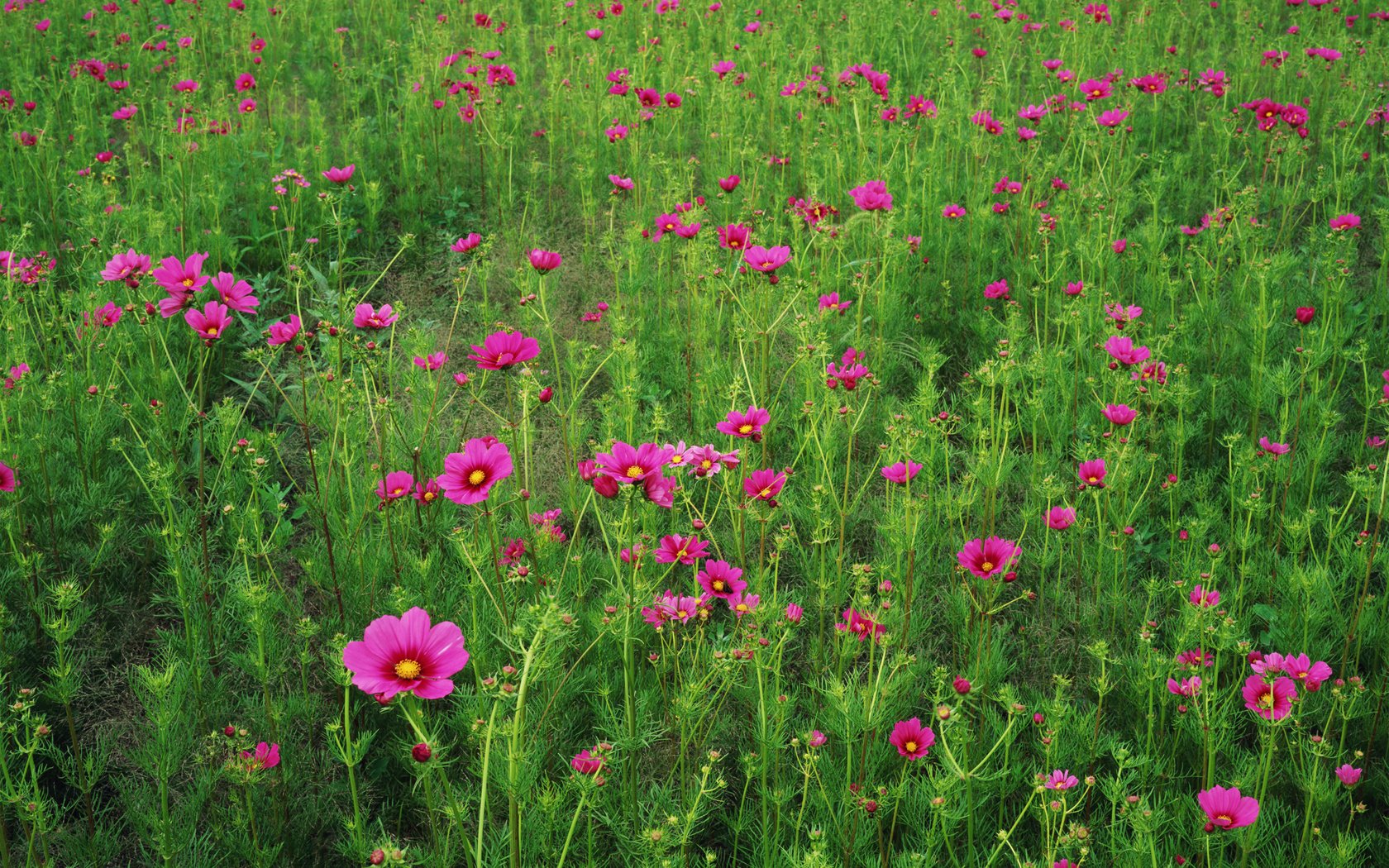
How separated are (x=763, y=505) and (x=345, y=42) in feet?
18.7

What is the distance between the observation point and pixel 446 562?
7.97 feet

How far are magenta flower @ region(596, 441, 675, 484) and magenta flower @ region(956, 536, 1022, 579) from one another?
765mm

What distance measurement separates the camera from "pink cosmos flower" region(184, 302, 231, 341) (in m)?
2.31

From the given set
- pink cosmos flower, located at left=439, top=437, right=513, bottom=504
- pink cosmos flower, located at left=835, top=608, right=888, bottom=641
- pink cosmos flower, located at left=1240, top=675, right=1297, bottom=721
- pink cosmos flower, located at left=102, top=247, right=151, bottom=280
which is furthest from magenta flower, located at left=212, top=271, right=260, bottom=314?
pink cosmos flower, located at left=1240, top=675, right=1297, bottom=721

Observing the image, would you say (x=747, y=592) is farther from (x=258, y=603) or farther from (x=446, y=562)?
(x=258, y=603)

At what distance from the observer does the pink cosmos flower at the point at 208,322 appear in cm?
231

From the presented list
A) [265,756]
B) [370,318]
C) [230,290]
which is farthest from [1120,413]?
[230,290]

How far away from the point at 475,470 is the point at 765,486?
27.1 inches

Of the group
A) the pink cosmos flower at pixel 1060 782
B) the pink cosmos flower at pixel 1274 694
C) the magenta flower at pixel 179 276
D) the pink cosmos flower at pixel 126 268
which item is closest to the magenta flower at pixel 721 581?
the pink cosmos flower at pixel 1060 782

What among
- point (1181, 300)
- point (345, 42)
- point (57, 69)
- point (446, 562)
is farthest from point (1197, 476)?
point (57, 69)

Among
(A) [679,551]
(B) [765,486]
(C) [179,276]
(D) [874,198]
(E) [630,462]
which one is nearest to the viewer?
(E) [630,462]

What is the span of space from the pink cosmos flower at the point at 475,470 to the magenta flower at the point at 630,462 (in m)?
0.20

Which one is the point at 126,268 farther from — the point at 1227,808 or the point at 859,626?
the point at 1227,808

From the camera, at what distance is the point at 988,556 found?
2.09 meters
